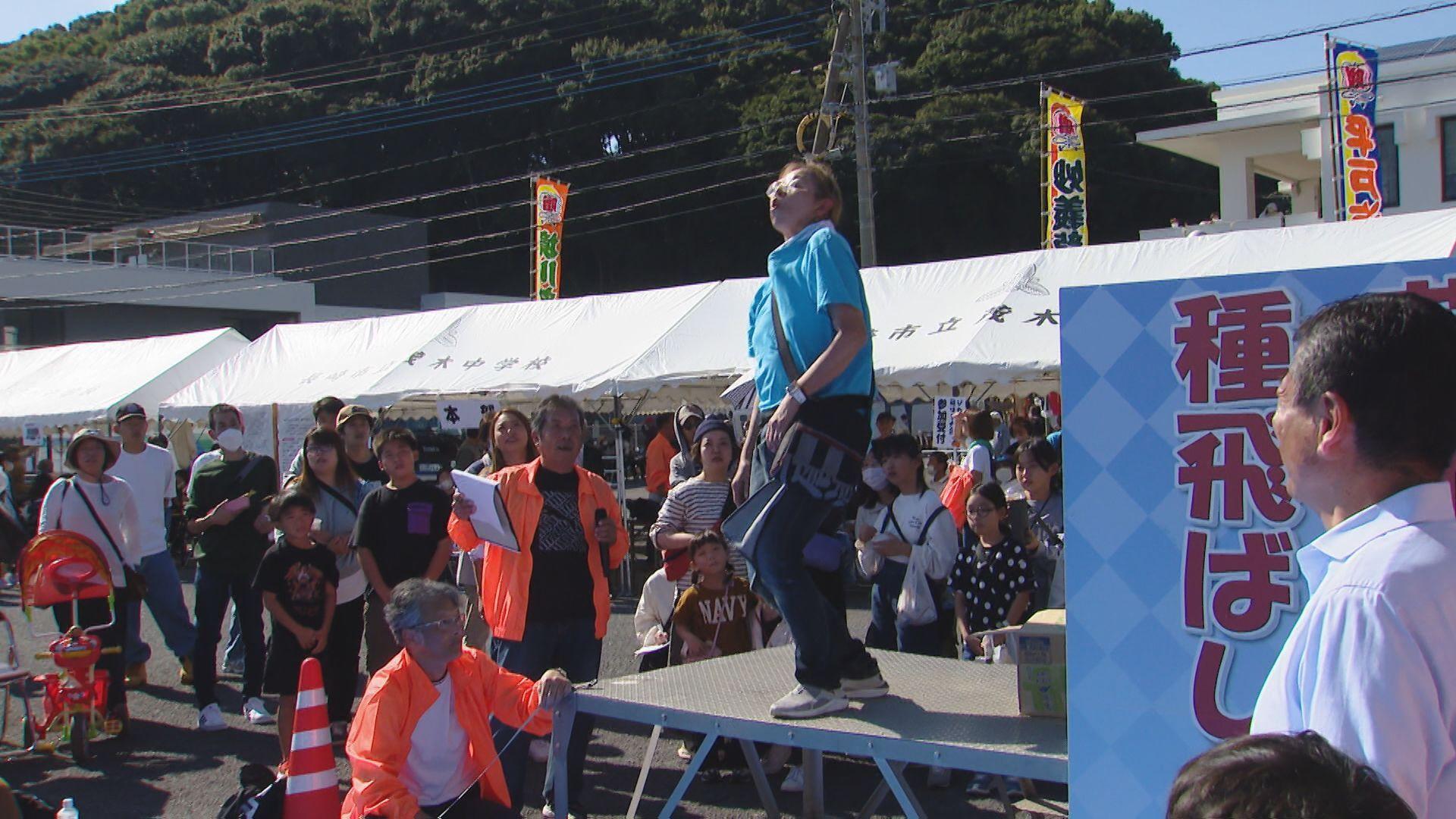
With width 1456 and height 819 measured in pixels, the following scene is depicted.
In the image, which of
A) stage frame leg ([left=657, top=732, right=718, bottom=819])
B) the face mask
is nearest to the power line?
the face mask

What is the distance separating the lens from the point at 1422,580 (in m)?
1.34

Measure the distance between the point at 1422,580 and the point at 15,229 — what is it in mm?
41070

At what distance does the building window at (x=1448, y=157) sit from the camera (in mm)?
23344

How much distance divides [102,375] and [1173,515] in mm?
19553

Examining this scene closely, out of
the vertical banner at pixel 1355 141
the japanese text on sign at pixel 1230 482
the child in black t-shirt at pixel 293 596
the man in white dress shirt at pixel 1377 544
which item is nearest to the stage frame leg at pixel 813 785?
the japanese text on sign at pixel 1230 482

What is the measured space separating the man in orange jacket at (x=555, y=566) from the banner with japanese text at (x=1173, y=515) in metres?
2.69

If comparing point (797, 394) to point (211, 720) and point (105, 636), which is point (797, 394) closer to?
point (211, 720)

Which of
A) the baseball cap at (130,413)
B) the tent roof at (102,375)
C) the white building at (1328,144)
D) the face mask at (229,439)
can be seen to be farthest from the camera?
the white building at (1328,144)

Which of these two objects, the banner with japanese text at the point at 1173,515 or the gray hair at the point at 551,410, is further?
the gray hair at the point at 551,410

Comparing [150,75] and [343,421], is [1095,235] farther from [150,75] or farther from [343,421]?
[150,75]

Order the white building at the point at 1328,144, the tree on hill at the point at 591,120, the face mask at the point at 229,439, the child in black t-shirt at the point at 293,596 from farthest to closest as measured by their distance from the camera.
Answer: the tree on hill at the point at 591,120 → the white building at the point at 1328,144 → the face mask at the point at 229,439 → the child in black t-shirt at the point at 293,596

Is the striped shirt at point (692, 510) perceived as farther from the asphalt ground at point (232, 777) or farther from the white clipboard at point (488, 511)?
the white clipboard at point (488, 511)

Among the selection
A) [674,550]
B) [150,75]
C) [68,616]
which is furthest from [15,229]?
[674,550]

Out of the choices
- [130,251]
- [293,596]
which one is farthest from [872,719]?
[130,251]
